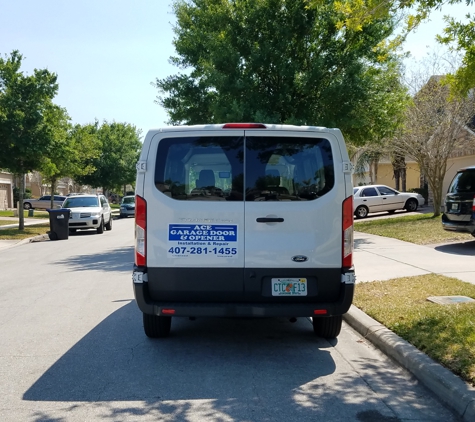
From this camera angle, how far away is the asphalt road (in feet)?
15.1

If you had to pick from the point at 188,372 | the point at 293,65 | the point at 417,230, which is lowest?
the point at 188,372

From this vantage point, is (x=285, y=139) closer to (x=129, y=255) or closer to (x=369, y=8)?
(x=369, y=8)

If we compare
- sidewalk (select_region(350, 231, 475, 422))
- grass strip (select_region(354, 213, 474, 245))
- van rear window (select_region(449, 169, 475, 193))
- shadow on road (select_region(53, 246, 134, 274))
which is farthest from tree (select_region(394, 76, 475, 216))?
shadow on road (select_region(53, 246, 134, 274))

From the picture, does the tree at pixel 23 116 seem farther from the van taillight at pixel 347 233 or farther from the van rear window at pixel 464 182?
the van taillight at pixel 347 233

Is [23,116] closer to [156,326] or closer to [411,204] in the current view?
[411,204]

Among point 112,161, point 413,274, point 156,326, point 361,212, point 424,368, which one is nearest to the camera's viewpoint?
point 424,368

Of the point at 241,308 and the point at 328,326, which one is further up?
the point at 241,308

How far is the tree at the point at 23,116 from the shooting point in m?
24.1

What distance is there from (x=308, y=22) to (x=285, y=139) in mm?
11358

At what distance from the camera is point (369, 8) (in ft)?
26.5

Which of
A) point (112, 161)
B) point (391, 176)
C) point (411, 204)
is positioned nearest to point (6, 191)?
point (112, 161)

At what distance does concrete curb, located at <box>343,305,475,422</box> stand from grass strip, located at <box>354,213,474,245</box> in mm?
9355

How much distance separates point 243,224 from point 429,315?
2840mm

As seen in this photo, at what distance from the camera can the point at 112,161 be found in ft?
176
